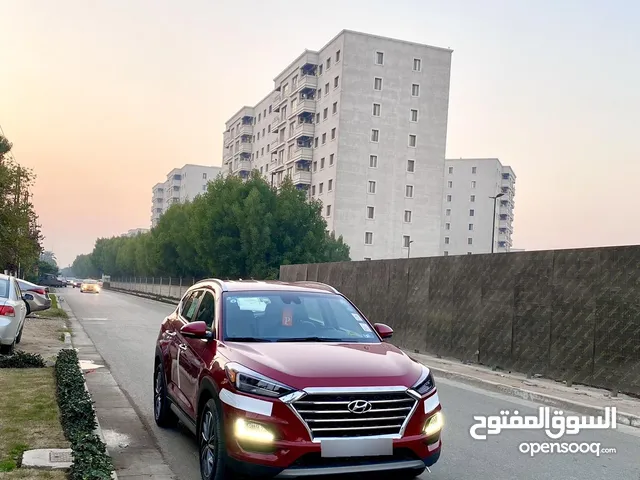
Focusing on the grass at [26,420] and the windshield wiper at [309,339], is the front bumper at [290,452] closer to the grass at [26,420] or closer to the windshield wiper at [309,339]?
the windshield wiper at [309,339]

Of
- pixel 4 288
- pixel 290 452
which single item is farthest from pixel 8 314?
pixel 290 452

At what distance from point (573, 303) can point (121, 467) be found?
27.8 ft

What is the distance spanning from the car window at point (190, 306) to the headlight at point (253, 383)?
2.24 metres

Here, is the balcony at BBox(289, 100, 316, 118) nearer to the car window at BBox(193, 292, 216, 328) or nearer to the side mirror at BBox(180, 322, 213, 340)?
the car window at BBox(193, 292, 216, 328)

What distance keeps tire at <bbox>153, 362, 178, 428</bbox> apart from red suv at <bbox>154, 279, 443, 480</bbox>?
1.67 metres

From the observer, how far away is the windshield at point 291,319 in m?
5.69

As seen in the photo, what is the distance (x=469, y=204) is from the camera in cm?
11750

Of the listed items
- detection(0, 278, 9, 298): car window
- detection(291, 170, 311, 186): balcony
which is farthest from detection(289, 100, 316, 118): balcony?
detection(0, 278, 9, 298): car window

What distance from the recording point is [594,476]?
19.9 ft

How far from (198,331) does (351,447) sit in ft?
5.93

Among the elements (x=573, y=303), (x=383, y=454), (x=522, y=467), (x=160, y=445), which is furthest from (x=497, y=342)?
(x=383, y=454)

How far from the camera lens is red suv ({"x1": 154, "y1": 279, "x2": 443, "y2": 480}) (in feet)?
14.6

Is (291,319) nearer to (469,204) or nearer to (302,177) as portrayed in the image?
(302,177)

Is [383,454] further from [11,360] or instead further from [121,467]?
[11,360]
